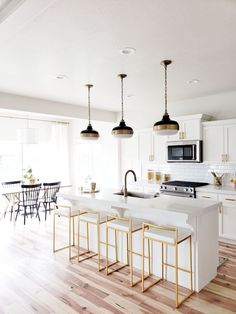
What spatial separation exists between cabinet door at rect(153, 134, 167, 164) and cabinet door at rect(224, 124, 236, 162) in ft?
4.47

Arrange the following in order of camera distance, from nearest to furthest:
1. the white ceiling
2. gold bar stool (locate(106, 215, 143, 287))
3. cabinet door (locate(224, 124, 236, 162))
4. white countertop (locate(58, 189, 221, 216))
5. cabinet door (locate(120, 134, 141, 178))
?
the white ceiling
white countertop (locate(58, 189, 221, 216))
gold bar stool (locate(106, 215, 143, 287))
cabinet door (locate(224, 124, 236, 162))
cabinet door (locate(120, 134, 141, 178))

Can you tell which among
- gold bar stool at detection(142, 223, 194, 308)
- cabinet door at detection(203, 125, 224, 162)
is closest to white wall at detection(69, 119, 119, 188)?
cabinet door at detection(203, 125, 224, 162)

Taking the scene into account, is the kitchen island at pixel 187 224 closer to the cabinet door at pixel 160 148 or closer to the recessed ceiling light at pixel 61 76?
the recessed ceiling light at pixel 61 76

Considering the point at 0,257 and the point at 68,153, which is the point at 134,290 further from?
the point at 68,153

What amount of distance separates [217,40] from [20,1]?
1984mm

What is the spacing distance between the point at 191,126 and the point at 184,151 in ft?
1.78

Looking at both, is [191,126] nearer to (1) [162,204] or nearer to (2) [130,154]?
(2) [130,154]

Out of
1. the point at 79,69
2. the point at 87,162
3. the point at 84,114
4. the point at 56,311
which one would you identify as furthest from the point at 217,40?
the point at 87,162

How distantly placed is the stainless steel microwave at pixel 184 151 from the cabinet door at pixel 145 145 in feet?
1.71

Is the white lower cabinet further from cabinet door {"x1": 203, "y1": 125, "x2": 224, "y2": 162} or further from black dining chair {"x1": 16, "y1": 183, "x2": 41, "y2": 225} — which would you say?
black dining chair {"x1": 16, "y1": 183, "x2": 41, "y2": 225}

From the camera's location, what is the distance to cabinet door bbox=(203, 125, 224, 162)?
191 inches

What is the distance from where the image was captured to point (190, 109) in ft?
18.5

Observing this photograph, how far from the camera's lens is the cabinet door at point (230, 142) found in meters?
4.69

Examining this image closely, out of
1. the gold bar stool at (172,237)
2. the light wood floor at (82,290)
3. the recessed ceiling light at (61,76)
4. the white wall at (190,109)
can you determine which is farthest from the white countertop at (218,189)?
the recessed ceiling light at (61,76)
